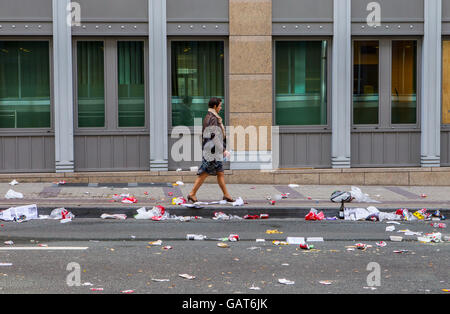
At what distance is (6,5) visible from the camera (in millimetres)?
14789

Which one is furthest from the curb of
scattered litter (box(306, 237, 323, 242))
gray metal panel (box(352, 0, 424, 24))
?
gray metal panel (box(352, 0, 424, 24))

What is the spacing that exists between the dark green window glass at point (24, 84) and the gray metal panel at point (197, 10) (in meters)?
2.81

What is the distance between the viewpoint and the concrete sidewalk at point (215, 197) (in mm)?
11766

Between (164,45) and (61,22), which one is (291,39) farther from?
(61,22)

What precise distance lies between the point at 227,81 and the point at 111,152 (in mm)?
2947

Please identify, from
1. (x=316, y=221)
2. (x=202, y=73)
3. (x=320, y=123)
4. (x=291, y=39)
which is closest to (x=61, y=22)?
(x=202, y=73)

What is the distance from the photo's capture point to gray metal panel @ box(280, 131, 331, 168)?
51.0 ft

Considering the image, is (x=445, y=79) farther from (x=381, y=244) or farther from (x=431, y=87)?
(x=381, y=244)

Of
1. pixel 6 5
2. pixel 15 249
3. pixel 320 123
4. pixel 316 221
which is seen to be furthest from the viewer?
pixel 320 123

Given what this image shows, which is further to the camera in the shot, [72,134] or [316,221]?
[72,134]

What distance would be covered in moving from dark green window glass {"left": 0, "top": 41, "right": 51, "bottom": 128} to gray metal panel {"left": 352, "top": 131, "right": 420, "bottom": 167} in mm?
6791

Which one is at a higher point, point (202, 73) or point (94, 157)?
point (202, 73)

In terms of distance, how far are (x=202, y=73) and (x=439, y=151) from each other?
547 centimetres

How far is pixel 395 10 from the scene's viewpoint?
50.6 ft
